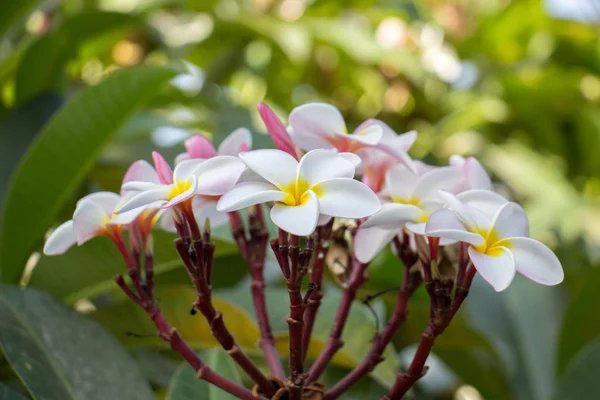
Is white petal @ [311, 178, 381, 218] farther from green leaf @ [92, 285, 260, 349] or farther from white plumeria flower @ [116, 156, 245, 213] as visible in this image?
green leaf @ [92, 285, 260, 349]

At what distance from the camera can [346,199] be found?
32cm

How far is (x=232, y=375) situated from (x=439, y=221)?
25 centimetres

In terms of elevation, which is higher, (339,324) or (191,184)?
(191,184)

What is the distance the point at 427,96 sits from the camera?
1.73 m

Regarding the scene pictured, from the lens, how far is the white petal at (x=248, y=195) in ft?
1.03

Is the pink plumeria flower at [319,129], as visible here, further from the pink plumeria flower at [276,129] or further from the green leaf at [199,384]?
the green leaf at [199,384]

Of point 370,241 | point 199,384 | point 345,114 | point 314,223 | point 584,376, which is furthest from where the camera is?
point 345,114

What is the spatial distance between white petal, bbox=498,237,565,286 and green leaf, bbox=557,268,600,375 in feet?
1.69

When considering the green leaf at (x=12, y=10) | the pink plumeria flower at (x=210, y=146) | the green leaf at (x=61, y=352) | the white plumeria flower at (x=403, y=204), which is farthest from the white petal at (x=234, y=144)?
the green leaf at (x=12, y=10)

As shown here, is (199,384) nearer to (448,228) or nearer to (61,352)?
(61,352)

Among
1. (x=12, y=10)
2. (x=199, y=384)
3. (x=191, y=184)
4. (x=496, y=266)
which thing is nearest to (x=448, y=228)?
(x=496, y=266)

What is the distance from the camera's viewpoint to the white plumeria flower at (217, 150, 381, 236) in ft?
1.02

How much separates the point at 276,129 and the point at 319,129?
32mm

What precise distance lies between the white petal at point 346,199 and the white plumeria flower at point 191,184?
0.05 meters
